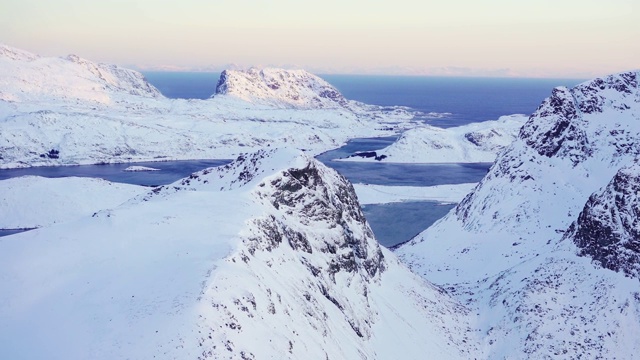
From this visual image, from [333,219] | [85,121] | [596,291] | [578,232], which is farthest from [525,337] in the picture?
[85,121]

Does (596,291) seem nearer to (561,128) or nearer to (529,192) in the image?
(529,192)

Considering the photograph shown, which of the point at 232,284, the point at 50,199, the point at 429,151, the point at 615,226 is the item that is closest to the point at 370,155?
the point at 429,151

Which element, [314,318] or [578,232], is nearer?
[314,318]

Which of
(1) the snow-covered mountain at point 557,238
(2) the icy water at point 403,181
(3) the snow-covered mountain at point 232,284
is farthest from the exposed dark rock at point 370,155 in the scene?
(3) the snow-covered mountain at point 232,284

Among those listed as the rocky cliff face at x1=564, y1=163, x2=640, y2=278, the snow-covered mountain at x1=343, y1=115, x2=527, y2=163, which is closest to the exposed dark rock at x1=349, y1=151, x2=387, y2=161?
the snow-covered mountain at x1=343, y1=115, x2=527, y2=163

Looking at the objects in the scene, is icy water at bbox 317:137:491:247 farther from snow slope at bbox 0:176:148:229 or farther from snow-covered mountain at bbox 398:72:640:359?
snow slope at bbox 0:176:148:229

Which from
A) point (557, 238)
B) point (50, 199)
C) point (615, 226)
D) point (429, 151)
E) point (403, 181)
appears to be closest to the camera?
point (615, 226)

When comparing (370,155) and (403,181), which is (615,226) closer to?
(403,181)
